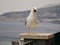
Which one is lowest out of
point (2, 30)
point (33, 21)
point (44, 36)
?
point (2, 30)

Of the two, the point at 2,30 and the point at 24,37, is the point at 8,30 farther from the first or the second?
the point at 24,37

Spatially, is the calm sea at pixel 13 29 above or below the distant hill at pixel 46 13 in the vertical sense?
below

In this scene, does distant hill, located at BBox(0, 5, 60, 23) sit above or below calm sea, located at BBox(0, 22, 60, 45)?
above

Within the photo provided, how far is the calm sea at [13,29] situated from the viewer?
2793mm

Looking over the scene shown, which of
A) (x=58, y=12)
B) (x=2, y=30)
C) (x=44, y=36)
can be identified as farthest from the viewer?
(x=2, y=30)

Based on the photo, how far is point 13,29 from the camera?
2.95 m

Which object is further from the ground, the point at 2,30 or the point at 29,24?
the point at 29,24

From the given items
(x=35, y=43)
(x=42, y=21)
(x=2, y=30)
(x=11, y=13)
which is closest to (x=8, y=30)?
(x=2, y=30)

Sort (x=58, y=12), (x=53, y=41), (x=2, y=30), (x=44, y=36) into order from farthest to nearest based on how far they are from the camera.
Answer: (x=2, y=30) → (x=58, y=12) → (x=53, y=41) → (x=44, y=36)

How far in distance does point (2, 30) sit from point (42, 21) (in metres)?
0.76

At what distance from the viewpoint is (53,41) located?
1.81 meters

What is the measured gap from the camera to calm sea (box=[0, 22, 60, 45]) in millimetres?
2793

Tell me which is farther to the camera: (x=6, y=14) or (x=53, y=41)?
(x=6, y=14)

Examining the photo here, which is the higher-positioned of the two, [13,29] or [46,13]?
[46,13]
